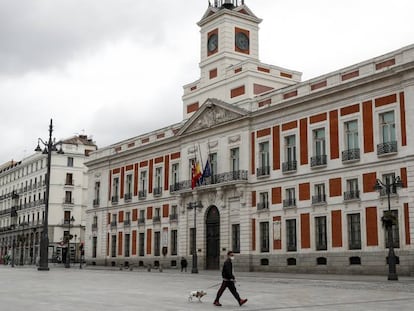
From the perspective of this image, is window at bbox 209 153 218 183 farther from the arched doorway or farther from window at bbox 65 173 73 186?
window at bbox 65 173 73 186

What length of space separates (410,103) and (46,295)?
22861 mm

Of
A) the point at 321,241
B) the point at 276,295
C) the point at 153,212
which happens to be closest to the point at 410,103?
the point at 321,241

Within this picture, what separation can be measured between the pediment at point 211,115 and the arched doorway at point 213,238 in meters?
6.55

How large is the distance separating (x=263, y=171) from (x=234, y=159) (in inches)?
137

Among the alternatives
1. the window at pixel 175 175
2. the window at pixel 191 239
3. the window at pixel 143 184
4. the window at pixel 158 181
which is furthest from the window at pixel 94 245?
the window at pixel 191 239

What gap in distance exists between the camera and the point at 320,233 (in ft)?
127

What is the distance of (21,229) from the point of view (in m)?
88.6

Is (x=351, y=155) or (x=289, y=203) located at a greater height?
(x=351, y=155)

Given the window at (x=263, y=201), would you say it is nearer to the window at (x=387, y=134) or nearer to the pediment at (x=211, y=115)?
the pediment at (x=211, y=115)

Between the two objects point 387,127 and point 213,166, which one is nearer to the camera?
point 387,127

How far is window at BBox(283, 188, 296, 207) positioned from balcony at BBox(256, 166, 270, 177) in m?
2.29

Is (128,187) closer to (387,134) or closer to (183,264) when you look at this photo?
(183,264)

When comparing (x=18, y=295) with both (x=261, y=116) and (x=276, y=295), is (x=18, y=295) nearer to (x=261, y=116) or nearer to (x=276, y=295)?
(x=276, y=295)

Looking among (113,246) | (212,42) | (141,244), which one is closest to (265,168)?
(212,42)
